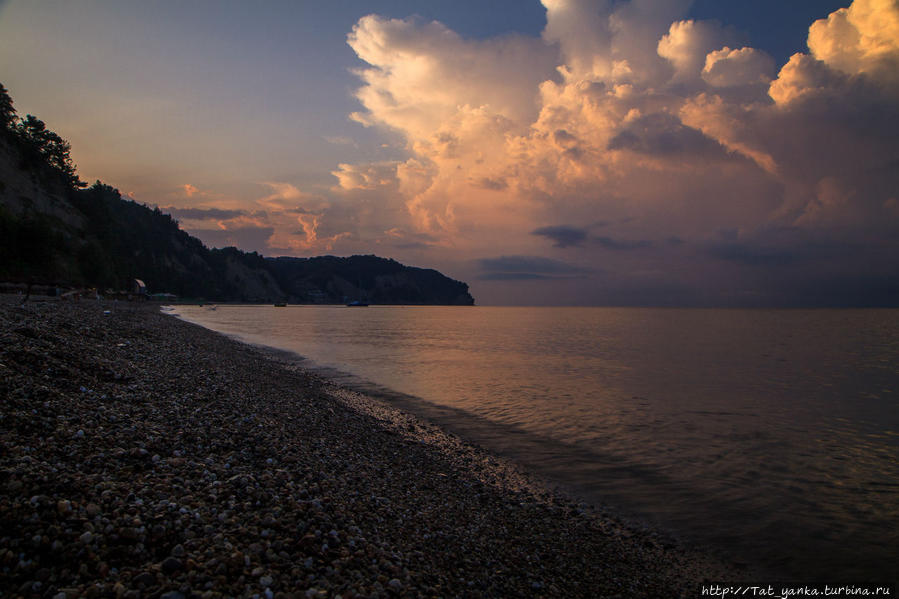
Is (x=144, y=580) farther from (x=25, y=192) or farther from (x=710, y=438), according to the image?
(x=25, y=192)

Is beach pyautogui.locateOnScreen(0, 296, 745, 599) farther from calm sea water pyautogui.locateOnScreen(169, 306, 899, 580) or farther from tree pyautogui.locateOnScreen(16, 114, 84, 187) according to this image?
tree pyautogui.locateOnScreen(16, 114, 84, 187)

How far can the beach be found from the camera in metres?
4.22

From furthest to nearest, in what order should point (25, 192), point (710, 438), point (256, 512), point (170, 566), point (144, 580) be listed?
point (25, 192)
point (710, 438)
point (256, 512)
point (170, 566)
point (144, 580)

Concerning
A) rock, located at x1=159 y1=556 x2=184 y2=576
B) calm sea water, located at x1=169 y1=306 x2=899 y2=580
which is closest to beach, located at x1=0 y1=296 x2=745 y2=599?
Answer: rock, located at x1=159 y1=556 x2=184 y2=576

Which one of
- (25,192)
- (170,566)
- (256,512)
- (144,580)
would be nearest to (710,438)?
(256,512)

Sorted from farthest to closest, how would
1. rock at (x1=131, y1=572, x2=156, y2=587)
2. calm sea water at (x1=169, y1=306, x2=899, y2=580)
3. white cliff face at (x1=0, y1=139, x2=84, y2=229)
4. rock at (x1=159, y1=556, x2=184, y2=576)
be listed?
white cliff face at (x1=0, y1=139, x2=84, y2=229) < calm sea water at (x1=169, y1=306, x2=899, y2=580) < rock at (x1=159, y1=556, x2=184, y2=576) < rock at (x1=131, y1=572, x2=156, y2=587)

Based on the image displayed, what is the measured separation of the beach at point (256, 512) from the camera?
422 cm

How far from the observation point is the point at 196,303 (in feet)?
628

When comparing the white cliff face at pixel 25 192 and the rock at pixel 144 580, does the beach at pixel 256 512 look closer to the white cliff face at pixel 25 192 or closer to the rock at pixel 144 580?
the rock at pixel 144 580

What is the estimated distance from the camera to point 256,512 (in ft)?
18.3

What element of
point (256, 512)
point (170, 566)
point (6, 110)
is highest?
point (6, 110)

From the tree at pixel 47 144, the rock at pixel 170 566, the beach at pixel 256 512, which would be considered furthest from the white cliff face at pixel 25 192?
the rock at pixel 170 566

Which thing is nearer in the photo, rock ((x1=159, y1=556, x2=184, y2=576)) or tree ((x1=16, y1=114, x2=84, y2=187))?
rock ((x1=159, y1=556, x2=184, y2=576))

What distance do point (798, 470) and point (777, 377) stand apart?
20.5 metres
